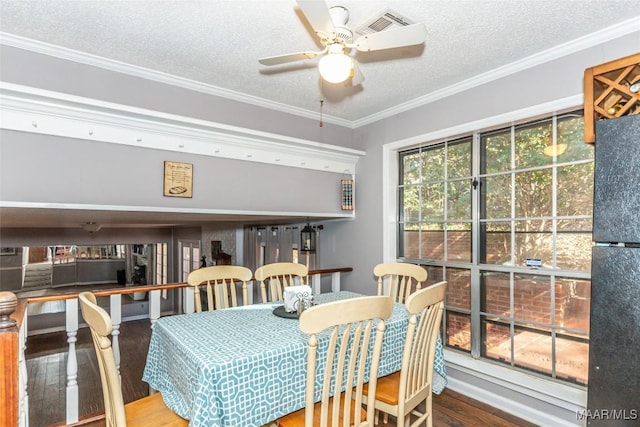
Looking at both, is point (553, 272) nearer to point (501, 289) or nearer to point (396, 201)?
point (501, 289)

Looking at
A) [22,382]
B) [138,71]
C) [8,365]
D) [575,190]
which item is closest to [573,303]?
[575,190]

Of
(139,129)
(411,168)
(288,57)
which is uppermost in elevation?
(288,57)

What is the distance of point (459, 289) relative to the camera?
2.89 m

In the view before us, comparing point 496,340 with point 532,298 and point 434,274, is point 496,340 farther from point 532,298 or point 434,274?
point 434,274

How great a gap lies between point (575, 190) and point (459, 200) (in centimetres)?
81

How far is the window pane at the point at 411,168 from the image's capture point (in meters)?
3.30

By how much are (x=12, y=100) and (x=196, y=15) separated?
1.14m

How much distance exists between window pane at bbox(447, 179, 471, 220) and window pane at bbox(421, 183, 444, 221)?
0.08m

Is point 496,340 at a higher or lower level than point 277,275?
lower

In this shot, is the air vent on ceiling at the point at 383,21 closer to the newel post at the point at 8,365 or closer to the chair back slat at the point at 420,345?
the chair back slat at the point at 420,345

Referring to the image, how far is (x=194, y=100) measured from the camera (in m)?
2.84

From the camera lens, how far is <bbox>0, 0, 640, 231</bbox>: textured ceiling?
1.83 m

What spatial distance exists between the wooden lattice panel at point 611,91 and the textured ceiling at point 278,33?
33cm

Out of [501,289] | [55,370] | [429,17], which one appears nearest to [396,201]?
[501,289]
